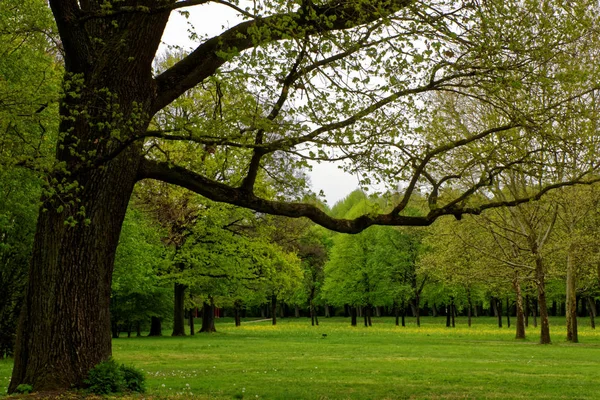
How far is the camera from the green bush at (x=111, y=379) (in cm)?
968

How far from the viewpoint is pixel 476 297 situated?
62.9m

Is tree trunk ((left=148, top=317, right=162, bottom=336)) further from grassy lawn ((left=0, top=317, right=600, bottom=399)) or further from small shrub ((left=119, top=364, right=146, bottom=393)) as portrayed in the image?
small shrub ((left=119, top=364, right=146, bottom=393))

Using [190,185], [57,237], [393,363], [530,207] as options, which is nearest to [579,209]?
[530,207]

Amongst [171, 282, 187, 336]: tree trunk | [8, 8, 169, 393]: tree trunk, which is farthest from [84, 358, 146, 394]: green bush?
[171, 282, 187, 336]: tree trunk

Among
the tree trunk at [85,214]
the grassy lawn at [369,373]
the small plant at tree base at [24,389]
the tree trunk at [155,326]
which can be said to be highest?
the tree trunk at [85,214]

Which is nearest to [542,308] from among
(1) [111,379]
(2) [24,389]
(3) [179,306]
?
(3) [179,306]

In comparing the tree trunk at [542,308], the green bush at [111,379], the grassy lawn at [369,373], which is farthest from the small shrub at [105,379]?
the tree trunk at [542,308]

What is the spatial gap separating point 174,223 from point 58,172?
25493 millimetres

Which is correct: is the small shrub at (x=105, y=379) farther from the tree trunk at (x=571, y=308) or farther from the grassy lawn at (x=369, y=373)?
the tree trunk at (x=571, y=308)

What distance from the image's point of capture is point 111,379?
9797 mm

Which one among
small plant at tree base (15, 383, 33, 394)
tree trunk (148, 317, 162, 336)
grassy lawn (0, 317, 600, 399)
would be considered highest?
small plant at tree base (15, 383, 33, 394)

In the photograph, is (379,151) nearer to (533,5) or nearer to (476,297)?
(533,5)

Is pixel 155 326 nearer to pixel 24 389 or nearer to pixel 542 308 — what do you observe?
pixel 542 308

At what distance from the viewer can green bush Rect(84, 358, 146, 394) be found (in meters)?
9.68
